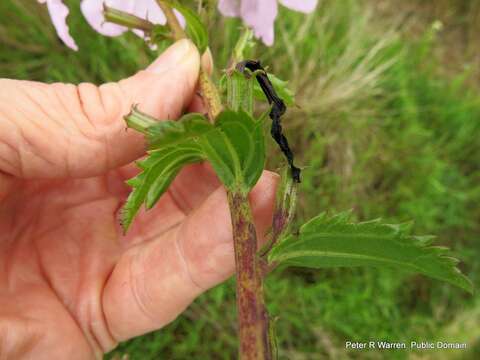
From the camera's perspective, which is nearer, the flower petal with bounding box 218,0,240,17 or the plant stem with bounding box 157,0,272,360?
the plant stem with bounding box 157,0,272,360

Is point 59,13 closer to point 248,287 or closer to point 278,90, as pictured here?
point 278,90

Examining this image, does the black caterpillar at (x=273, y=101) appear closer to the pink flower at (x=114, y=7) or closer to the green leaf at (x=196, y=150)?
the green leaf at (x=196, y=150)

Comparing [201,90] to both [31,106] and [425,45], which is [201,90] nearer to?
[31,106]

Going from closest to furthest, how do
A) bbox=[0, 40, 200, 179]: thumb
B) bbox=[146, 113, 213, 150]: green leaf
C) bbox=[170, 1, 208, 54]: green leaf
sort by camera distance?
bbox=[146, 113, 213, 150]: green leaf < bbox=[170, 1, 208, 54]: green leaf < bbox=[0, 40, 200, 179]: thumb

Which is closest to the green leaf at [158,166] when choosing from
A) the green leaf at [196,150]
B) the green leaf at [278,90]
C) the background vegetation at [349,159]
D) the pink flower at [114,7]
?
the green leaf at [196,150]

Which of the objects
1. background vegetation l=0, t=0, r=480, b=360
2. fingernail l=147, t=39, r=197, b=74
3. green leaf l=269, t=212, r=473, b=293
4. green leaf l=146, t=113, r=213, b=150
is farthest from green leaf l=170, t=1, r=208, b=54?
background vegetation l=0, t=0, r=480, b=360

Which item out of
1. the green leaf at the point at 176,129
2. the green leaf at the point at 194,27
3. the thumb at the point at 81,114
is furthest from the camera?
the thumb at the point at 81,114

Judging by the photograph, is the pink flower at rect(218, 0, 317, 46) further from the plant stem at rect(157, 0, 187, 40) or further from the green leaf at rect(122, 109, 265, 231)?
the green leaf at rect(122, 109, 265, 231)
